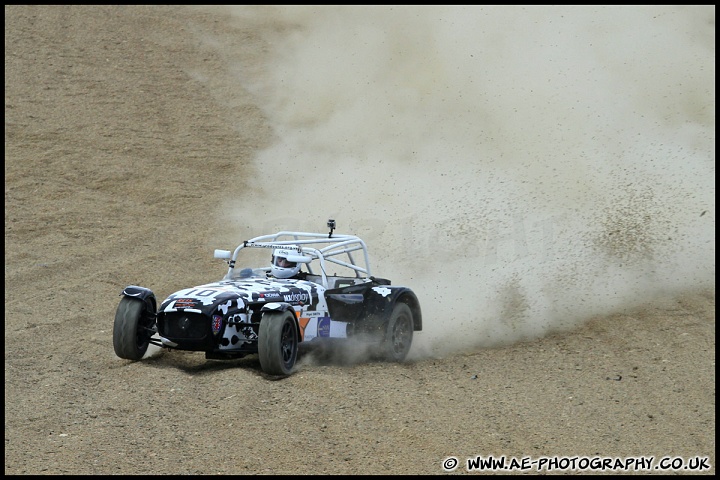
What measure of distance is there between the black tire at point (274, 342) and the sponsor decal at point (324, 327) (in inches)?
35.3

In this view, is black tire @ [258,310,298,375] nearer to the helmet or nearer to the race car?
the race car

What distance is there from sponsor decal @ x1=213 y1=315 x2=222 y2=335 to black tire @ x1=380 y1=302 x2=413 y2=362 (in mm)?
2100

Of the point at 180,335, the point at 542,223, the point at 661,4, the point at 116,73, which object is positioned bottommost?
the point at 180,335

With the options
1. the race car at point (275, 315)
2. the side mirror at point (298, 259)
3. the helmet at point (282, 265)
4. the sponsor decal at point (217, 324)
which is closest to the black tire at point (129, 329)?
the race car at point (275, 315)

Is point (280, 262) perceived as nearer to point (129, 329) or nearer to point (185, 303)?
point (185, 303)

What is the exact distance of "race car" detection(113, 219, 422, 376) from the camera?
9680 millimetres

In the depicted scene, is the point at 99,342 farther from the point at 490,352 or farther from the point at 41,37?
the point at 41,37

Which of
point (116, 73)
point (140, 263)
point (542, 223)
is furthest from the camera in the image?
point (116, 73)

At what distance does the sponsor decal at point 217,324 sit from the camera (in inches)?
380

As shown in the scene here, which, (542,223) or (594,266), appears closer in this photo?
(594,266)

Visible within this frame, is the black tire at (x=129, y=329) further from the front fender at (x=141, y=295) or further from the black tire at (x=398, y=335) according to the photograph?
the black tire at (x=398, y=335)

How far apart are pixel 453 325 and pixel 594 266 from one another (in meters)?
2.78

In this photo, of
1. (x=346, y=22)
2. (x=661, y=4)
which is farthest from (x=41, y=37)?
(x=661, y=4)

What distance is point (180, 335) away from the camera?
9.77 m
